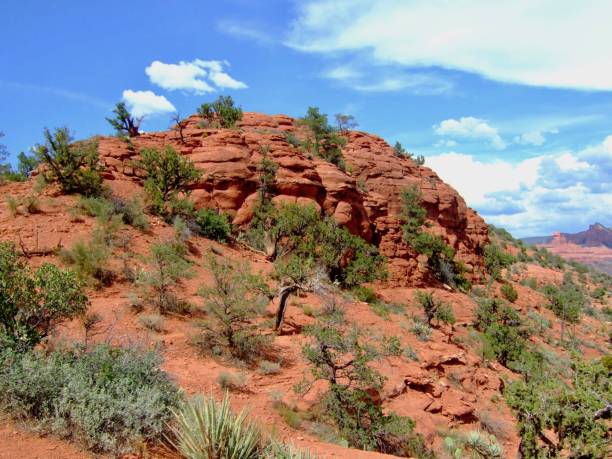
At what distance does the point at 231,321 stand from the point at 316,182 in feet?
52.7

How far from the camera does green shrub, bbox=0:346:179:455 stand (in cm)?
456

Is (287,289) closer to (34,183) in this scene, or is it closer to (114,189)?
(114,189)

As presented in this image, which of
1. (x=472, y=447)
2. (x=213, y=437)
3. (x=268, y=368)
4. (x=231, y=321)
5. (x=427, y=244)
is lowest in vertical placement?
(x=472, y=447)

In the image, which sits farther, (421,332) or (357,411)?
(421,332)

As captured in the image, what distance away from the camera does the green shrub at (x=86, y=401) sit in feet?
15.0

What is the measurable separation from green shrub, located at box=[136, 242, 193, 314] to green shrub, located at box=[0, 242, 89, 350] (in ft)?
15.0

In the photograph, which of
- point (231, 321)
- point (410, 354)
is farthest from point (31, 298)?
point (410, 354)

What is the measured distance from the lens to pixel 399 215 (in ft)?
100.0

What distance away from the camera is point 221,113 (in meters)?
31.5

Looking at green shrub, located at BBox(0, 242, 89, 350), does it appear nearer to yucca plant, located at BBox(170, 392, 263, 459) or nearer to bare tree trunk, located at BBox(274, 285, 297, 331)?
yucca plant, located at BBox(170, 392, 263, 459)

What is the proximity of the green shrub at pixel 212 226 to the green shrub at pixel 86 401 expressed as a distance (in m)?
13.6

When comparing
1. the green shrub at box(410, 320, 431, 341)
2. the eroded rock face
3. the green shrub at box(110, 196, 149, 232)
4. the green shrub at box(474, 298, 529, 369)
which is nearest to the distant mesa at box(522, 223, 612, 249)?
the eroded rock face

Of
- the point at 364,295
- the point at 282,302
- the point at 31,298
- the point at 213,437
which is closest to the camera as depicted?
the point at 213,437

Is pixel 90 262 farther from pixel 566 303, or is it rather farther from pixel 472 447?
pixel 566 303
